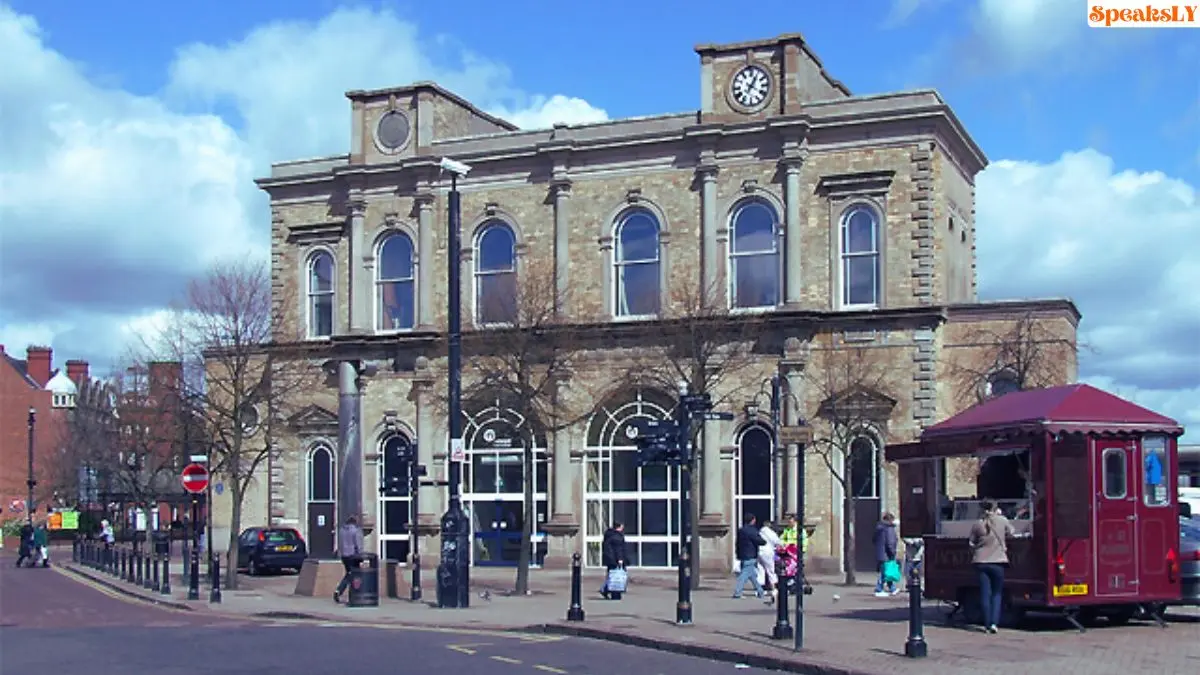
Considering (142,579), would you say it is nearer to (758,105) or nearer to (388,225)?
(388,225)

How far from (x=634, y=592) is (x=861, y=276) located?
12.5m

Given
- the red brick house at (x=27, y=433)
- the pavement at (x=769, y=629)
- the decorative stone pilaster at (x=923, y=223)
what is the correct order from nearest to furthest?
the pavement at (x=769, y=629) → the decorative stone pilaster at (x=923, y=223) → the red brick house at (x=27, y=433)

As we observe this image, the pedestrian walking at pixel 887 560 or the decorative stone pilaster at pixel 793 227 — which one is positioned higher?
the decorative stone pilaster at pixel 793 227

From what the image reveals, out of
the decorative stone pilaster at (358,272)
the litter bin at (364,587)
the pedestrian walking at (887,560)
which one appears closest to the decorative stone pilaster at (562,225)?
the decorative stone pilaster at (358,272)

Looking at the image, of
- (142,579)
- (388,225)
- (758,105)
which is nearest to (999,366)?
(758,105)

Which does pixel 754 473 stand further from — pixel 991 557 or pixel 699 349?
pixel 991 557

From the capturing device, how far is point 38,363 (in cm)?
10656

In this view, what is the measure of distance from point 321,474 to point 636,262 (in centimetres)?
1276

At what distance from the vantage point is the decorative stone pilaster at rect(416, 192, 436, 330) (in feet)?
153

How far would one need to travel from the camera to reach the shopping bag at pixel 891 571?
2906 centimetres

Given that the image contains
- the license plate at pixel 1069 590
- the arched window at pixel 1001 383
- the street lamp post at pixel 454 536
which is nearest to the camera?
the license plate at pixel 1069 590

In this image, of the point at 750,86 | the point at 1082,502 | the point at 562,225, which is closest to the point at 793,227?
the point at 750,86

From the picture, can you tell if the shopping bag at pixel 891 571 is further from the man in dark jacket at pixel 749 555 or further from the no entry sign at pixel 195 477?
the no entry sign at pixel 195 477

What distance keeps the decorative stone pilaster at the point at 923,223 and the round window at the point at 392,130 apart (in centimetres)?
1608
